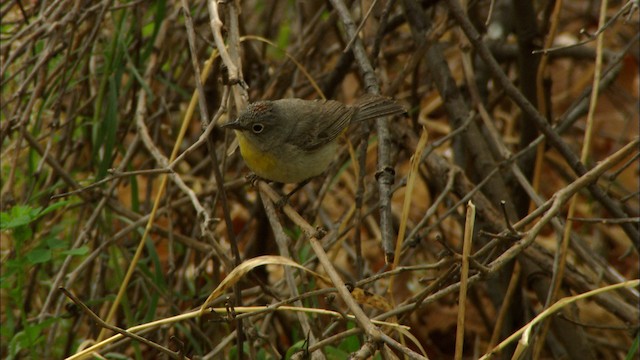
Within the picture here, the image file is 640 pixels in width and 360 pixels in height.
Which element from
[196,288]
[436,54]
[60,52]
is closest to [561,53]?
[436,54]

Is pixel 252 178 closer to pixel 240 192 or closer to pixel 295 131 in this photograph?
pixel 295 131

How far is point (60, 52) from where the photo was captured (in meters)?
4.34

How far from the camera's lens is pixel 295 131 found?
4457 millimetres

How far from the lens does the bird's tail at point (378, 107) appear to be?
159 inches

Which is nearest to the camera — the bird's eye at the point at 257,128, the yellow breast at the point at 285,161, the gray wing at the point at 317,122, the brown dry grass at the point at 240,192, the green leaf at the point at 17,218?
the green leaf at the point at 17,218

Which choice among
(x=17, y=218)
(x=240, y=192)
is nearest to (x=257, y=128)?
(x=17, y=218)

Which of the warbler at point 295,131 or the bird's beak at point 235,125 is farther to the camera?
the warbler at point 295,131

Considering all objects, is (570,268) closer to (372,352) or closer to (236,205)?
(372,352)

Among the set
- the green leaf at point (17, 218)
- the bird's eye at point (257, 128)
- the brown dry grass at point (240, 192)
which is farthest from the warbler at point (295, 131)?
the green leaf at point (17, 218)

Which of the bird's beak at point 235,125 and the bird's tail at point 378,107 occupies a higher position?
the bird's beak at point 235,125

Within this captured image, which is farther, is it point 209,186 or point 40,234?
point 209,186

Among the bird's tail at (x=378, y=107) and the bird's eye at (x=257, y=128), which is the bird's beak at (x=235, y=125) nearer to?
the bird's eye at (x=257, y=128)

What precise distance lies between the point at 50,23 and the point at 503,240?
8.18ft

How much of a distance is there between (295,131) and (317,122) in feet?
0.45
